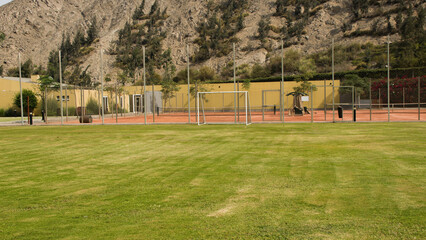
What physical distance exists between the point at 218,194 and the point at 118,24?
314ft

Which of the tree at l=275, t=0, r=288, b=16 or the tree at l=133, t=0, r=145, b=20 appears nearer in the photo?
the tree at l=275, t=0, r=288, b=16

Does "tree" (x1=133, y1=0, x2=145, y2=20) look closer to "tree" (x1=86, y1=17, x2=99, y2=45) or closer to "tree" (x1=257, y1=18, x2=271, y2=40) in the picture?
"tree" (x1=86, y1=17, x2=99, y2=45)

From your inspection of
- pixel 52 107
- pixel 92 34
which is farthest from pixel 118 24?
pixel 52 107

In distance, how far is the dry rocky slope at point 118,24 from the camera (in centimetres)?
7139

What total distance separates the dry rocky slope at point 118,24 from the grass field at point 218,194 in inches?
2391

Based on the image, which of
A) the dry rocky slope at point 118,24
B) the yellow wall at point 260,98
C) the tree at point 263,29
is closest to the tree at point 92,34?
the dry rocky slope at point 118,24

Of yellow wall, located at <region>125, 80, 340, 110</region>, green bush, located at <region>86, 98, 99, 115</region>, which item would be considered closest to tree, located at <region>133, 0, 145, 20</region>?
yellow wall, located at <region>125, 80, 340, 110</region>

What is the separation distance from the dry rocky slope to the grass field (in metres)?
60.7

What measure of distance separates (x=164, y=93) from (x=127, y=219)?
3726cm

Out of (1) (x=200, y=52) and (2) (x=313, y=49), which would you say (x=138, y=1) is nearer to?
(1) (x=200, y=52)

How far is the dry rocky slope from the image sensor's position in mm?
71388

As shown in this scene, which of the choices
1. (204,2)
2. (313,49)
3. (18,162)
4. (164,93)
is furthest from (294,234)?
(204,2)

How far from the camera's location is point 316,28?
72.8 m

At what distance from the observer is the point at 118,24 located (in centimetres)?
9500
